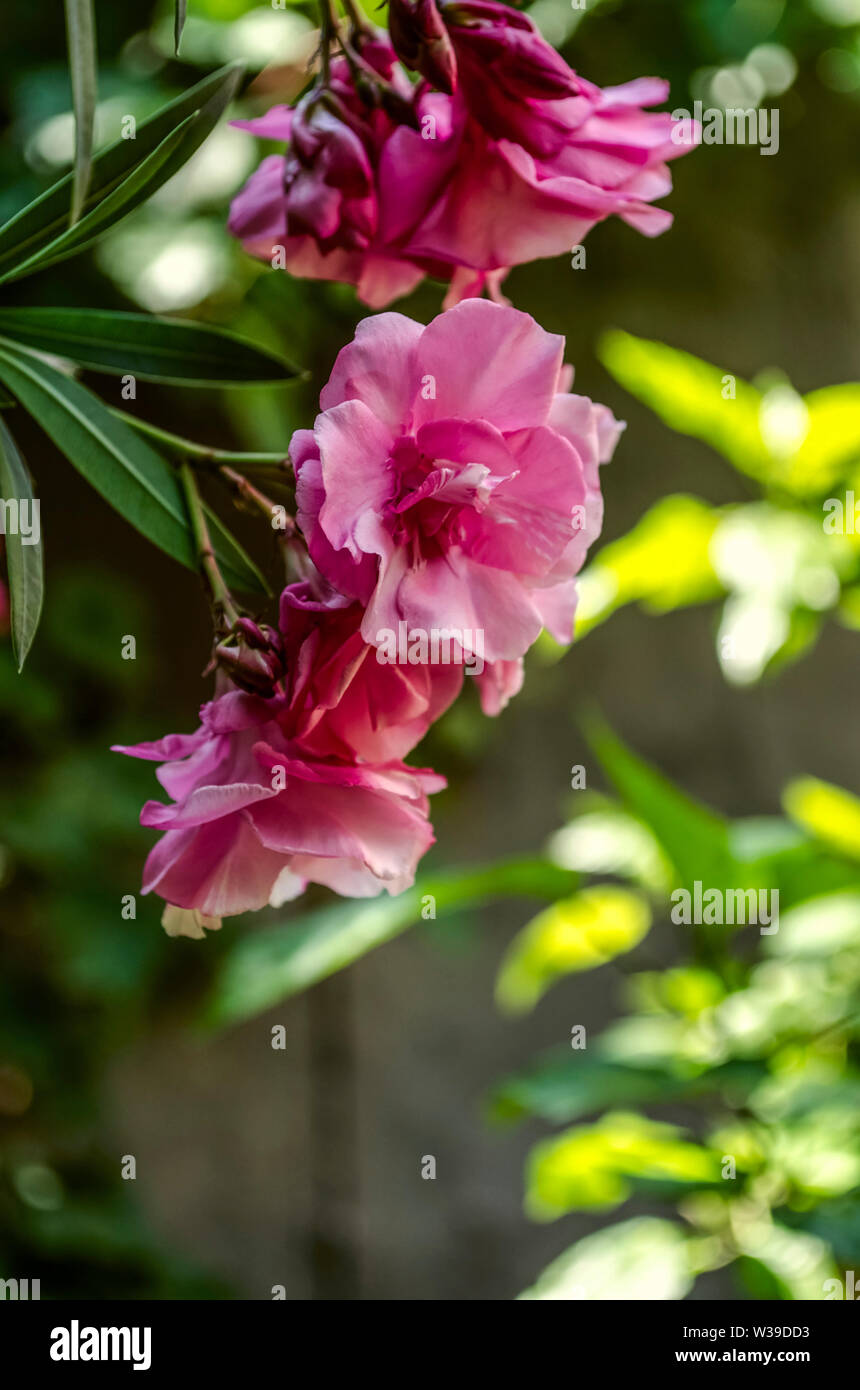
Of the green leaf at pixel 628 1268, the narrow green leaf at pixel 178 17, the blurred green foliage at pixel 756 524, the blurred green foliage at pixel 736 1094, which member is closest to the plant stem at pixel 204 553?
the narrow green leaf at pixel 178 17

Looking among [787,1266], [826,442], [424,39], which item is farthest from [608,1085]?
[424,39]

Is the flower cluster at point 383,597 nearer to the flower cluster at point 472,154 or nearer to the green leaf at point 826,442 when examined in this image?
the flower cluster at point 472,154

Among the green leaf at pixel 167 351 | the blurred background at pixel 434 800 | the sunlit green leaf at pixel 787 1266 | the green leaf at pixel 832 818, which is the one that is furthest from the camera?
the blurred background at pixel 434 800

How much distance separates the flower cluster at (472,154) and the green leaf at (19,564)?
11 centimetres

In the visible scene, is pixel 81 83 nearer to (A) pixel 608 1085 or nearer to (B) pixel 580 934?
(A) pixel 608 1085

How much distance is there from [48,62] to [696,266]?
0.82m

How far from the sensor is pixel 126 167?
0.37 metres

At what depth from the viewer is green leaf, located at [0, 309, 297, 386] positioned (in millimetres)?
402

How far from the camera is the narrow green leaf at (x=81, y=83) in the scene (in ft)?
0.97

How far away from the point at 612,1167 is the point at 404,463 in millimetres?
692

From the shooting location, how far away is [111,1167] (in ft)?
4.82

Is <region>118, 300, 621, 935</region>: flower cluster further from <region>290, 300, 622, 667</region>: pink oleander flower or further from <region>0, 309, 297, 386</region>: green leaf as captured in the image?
<region>0, 309, 297, 386</region>: green leaf

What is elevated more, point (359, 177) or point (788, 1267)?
point (359, 177)

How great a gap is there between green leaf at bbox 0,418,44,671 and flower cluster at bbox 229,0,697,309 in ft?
0.37
